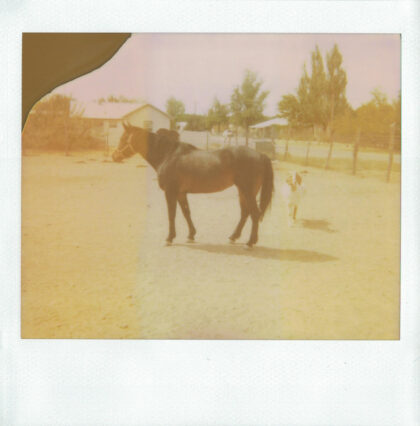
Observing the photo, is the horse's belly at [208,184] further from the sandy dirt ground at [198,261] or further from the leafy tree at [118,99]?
the leafy tree at [118,99]

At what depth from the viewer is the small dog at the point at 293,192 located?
286cm

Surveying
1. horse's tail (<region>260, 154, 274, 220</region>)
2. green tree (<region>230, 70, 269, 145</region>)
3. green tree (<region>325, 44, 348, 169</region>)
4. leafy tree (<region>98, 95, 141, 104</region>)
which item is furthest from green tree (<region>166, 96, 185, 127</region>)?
green tree (<region>325, 44, 348, 169</region>)

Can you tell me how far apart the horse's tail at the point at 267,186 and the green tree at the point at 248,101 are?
307 millimetres

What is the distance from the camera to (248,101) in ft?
9.24

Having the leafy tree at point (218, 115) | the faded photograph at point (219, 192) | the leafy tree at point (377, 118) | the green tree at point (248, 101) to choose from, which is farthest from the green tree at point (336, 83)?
the leafy tree at point (218, 115)

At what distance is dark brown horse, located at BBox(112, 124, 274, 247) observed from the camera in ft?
9.46

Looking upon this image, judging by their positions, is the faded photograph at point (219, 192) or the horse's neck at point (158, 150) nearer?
the faded photograph at point (219, 192)

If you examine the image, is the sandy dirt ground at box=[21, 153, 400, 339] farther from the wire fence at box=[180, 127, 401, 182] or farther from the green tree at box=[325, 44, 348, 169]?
the green tree at box=[325, 44, 348, 169]

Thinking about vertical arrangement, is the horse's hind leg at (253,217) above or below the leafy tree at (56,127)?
below

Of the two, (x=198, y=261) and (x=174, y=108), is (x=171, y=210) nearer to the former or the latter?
(x=198, y=261)
